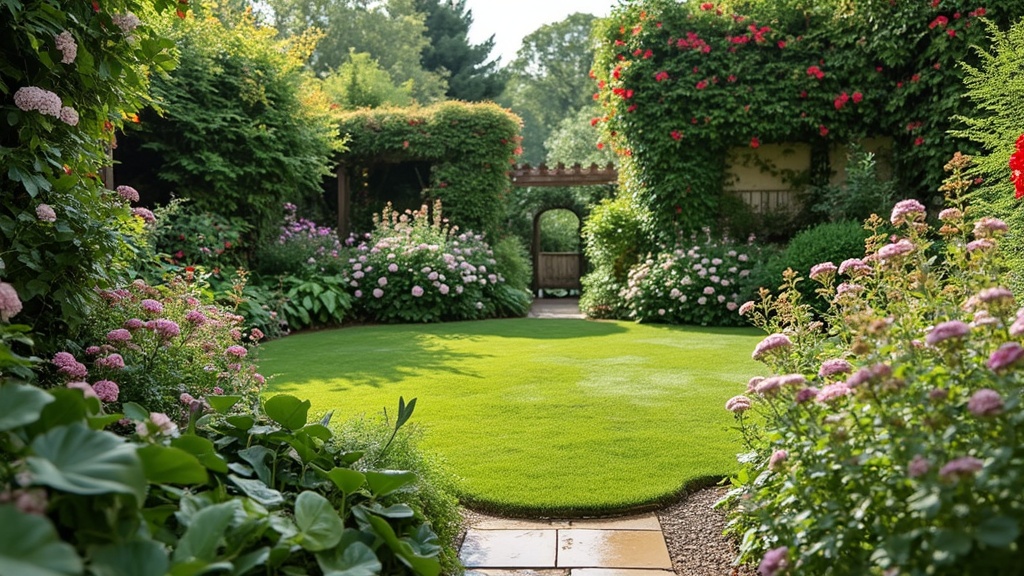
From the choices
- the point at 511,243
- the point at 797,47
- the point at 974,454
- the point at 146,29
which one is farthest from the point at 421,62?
the point at 974,454

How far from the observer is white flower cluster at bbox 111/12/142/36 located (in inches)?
121

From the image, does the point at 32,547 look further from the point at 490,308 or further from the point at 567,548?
the point at 490,308

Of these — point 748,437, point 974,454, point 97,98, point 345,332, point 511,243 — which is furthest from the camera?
point 511,243

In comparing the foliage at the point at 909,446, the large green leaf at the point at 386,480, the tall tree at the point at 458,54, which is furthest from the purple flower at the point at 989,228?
the tall tree at the point at 458,54

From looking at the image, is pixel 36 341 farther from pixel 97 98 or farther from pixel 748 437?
pixel 748 437

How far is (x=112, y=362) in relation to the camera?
115 inches

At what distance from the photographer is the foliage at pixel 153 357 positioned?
3.11m

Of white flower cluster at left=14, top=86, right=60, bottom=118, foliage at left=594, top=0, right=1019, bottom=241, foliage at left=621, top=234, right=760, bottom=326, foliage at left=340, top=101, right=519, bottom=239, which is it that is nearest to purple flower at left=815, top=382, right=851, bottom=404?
white flower cluster at left=14, top=86, right=60, bottom=118

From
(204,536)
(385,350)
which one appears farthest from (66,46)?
(385,350)

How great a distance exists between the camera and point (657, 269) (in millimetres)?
9898

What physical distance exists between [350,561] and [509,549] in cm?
101

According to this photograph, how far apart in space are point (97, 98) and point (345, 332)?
19.4 ft

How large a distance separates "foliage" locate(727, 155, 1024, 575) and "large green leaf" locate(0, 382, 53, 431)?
4.61 feet

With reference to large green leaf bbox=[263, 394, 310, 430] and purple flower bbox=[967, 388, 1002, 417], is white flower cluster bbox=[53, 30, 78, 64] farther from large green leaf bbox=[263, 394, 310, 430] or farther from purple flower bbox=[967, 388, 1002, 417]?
purple flower bbox=[967, 388, 1002, 417]
